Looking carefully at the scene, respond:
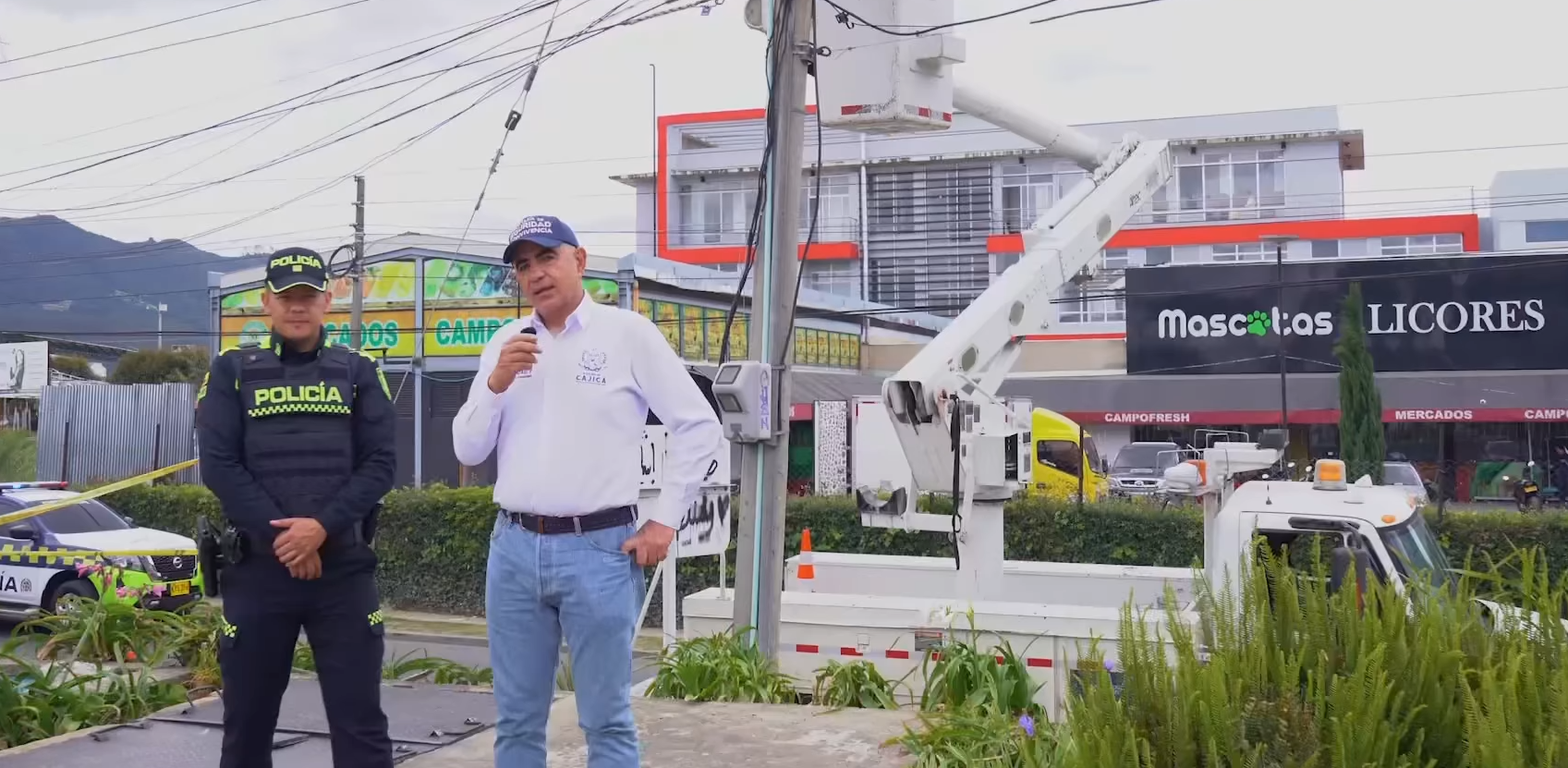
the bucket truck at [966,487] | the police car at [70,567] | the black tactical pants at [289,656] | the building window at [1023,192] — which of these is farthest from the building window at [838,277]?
the black tactical pants at [289,656]

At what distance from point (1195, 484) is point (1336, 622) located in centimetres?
475

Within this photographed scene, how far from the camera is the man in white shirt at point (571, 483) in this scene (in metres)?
4.04

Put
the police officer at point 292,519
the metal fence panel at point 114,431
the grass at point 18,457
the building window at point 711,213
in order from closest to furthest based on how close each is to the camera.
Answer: the police officer at point 292,519 < the grass at point 18,457 < the metal fence panel at point 114,431 < the building window at point 711,213

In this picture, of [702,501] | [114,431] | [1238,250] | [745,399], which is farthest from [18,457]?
[1238,250]

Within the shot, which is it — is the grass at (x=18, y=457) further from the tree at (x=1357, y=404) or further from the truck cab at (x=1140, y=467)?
the tree at (x=1357, y=404)

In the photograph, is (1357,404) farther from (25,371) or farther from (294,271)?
(25,371)

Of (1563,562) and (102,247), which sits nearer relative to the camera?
(1563,562)

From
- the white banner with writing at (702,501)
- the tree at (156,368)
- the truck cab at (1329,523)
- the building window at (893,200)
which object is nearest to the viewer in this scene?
the truck cab at (1329,523)

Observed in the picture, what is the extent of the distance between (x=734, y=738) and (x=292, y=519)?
2.36 m

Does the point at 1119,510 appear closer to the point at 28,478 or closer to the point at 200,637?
the point at 200,637

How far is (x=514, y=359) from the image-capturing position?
13.1ft

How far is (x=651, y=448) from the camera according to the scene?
8.73m

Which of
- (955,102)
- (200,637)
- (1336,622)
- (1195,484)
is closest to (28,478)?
(200,637)

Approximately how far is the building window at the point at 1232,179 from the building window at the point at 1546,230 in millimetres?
15300
